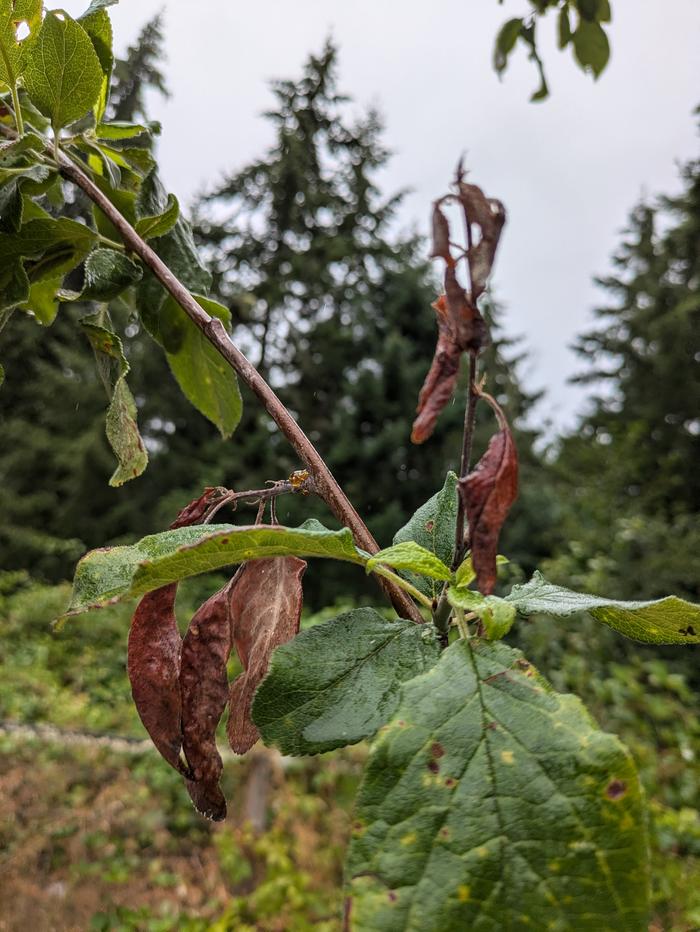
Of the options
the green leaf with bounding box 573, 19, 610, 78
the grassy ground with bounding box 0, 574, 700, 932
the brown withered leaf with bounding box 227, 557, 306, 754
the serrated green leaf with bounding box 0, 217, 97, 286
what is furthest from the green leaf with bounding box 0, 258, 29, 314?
the grassy ground with bounding box 0, 574, 700, 932

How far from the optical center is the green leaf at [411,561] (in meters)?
0.26

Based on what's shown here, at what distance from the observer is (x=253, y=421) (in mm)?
6574

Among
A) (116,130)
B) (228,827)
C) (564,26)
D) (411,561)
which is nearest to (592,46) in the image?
(564,26)

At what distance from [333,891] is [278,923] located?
21 cm

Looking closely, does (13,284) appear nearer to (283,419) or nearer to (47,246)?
(47,246)

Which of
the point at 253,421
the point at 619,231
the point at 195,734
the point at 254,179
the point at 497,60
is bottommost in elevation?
the point at 195,734

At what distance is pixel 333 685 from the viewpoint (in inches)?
10.6

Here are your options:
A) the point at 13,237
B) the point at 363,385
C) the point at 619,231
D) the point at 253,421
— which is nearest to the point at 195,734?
the point at 13,237

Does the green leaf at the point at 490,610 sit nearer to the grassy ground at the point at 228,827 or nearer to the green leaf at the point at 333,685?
the green leaf at the point at 333,685

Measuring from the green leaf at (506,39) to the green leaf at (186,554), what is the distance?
2.94 feet

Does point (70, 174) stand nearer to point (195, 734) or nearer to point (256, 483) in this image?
point (195, 734)

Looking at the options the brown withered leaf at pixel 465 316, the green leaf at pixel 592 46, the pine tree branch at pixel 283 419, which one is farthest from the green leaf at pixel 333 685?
the green leaf at pixel 592 46

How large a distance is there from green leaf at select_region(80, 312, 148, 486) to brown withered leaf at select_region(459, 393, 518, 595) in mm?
291

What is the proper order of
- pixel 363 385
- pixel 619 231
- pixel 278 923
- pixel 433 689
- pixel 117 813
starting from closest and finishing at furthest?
1. pixel 433 689
2. pixel 278 923
3. pixel 117 813
4. pixel 363 385
5. pixel 619 231
